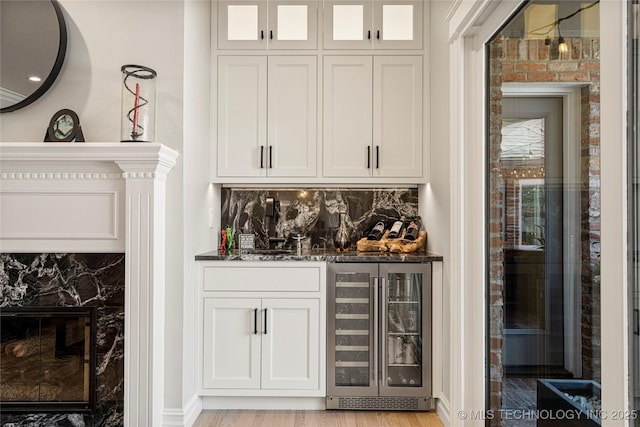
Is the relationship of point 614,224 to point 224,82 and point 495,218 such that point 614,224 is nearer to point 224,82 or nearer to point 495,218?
point 495,218

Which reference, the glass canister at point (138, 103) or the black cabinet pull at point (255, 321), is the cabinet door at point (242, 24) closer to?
the glass canister at point (138, 103)

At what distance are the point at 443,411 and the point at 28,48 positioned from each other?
10.7 ft

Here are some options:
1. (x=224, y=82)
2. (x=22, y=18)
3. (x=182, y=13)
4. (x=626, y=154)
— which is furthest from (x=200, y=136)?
(x=626, y=154)

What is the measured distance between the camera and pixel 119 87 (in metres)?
2.46

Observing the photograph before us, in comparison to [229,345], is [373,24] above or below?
above

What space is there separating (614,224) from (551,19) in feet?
2.63

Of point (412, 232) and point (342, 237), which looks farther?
point (342, 237)

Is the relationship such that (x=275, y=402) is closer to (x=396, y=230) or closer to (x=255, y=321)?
(x=255, y=321)

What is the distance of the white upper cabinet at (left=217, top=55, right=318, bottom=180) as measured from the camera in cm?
297

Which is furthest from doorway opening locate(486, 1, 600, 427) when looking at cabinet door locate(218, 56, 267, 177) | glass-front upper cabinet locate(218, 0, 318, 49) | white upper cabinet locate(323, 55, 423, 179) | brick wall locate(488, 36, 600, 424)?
cabinet door locate(218, 56, 267, 177)

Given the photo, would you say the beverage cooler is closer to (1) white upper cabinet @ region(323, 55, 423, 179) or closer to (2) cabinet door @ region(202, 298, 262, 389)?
(2) cabinet door @ region(202, 298, 262, 389)

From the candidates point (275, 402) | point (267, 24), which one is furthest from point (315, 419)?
point (267, 24)

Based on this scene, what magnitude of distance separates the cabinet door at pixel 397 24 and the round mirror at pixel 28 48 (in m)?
1.99

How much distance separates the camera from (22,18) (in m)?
2.45
